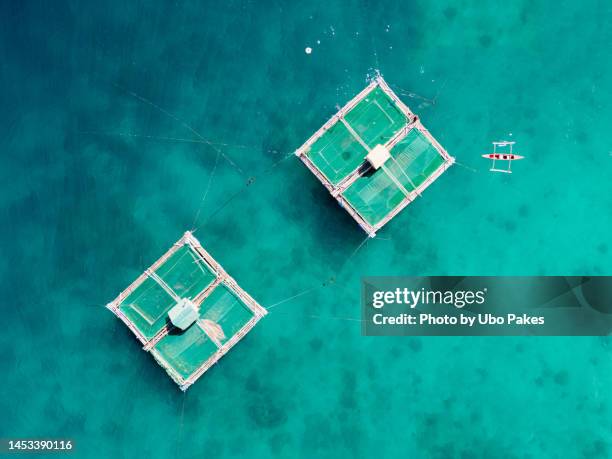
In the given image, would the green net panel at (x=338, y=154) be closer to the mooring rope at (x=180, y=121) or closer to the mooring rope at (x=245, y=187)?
the mooring rope at (x=245, y=187)

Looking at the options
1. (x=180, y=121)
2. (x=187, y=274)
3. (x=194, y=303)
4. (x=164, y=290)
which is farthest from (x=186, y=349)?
(x=180, y=121)

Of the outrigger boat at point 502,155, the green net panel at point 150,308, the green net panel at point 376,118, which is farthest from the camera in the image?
the outrigger boat at point 502,155

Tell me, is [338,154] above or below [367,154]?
above

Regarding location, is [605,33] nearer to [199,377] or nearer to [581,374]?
[581,374]

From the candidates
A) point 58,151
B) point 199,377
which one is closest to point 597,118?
point 199,377

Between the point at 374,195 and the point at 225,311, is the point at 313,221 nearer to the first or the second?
the point at 374,195

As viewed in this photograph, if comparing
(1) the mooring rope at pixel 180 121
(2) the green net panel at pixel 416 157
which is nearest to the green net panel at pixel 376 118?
(2) the green net panel at pixel 416 157

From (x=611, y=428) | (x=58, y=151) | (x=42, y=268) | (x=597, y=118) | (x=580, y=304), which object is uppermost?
(x=58, y=151)
